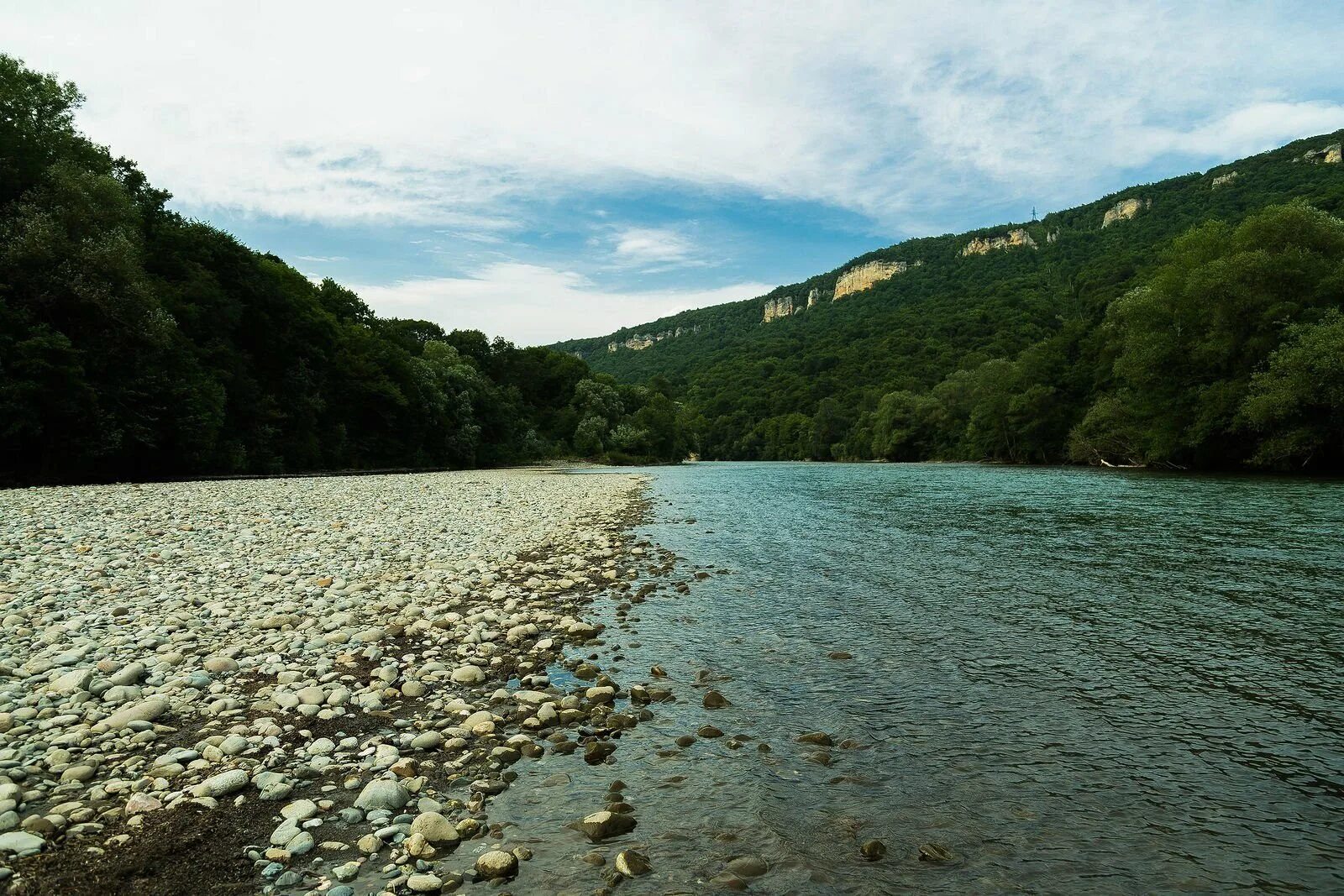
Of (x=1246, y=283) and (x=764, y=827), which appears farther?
(x=1246, y=283)

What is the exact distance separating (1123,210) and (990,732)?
18064 centimetres

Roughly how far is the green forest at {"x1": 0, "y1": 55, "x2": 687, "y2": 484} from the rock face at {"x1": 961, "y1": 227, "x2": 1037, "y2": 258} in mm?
161938

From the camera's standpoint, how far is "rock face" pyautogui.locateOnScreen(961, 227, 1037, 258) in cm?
18438

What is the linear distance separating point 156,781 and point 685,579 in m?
10.6

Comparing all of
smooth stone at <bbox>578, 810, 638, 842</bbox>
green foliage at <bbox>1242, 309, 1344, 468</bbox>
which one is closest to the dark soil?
smooth stone at <bbox>578, 810, 638, 842</bbox>

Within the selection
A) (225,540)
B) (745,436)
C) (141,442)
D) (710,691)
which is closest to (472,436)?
(141,442)

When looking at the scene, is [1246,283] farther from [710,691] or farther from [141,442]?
[141,442]

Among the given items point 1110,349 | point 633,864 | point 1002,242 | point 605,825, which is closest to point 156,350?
point 605,825

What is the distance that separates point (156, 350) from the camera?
3691 cm

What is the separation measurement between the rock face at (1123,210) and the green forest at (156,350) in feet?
473

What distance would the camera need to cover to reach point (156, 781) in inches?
218

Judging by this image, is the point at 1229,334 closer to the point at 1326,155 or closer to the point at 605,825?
the point at 605,825

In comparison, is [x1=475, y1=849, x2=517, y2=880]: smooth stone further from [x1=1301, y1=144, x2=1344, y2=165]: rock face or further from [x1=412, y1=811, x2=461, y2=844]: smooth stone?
[x1=1301, y1=144, x2=1344, y2=165]: rock face

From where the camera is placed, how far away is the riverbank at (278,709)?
4.77 metres
